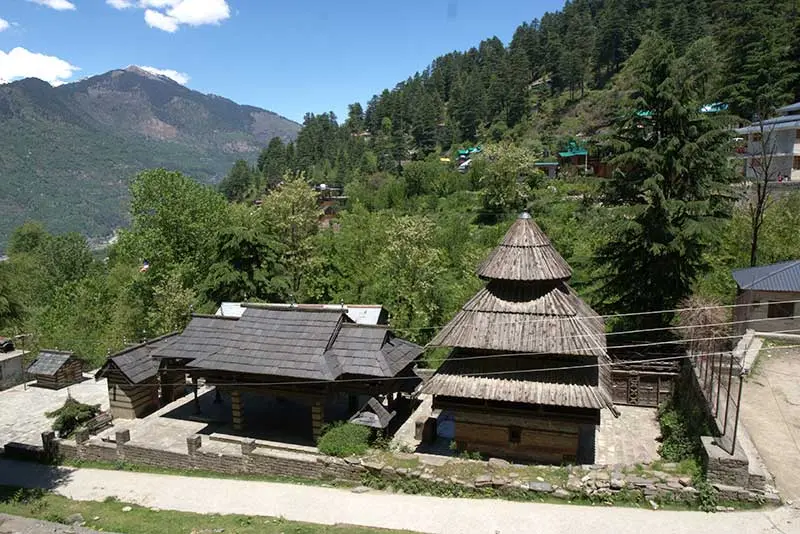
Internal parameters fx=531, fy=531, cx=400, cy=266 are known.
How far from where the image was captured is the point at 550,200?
172 feet

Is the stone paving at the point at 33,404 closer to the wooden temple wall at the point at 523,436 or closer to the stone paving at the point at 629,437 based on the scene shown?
the wooden temple wall at the point at 523,436

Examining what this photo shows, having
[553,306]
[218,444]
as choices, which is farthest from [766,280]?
[218,444]

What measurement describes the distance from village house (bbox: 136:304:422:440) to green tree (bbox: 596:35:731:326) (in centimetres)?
1142

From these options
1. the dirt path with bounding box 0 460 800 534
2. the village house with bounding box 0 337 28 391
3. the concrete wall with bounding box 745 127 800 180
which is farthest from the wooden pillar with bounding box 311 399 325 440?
the concrete wall with bounding box 745 127 800 180

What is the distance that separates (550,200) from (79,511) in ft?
152

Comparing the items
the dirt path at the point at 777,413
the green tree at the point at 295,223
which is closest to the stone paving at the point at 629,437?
the dirt path at the point at 777,413

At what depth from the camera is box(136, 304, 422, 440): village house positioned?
19438 millimetres

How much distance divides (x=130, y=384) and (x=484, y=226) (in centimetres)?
3602

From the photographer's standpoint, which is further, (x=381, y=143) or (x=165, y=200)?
(x=381, y=143)

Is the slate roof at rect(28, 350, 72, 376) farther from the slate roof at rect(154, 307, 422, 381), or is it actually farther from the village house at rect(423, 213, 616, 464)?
the village house at rect(423, 213, 616, 464)

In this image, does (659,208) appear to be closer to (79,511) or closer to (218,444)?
(218,444)

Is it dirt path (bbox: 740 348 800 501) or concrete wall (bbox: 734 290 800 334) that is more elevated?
concrete wall (bbox: 734 290 800 334)

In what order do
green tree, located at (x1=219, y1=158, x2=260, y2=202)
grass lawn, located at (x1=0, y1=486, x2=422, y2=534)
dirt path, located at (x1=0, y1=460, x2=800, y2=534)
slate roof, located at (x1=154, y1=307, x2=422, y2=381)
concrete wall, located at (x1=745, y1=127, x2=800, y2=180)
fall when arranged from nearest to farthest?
dirt path, located at (x1=0, y1=460, x2=800, y2=534)
grass lawn, located at (x1=0, y1=486, x2=422, y2=534)
slate roof, located at (x1=154, y1=307, x2=422, y2=381)
concrete wall, located at (x1=745, y1=127, x2=800, y2=180)
green tree, located at (x1=219, y1=158, x2=260, y2=202)

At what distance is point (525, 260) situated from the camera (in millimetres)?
18438
